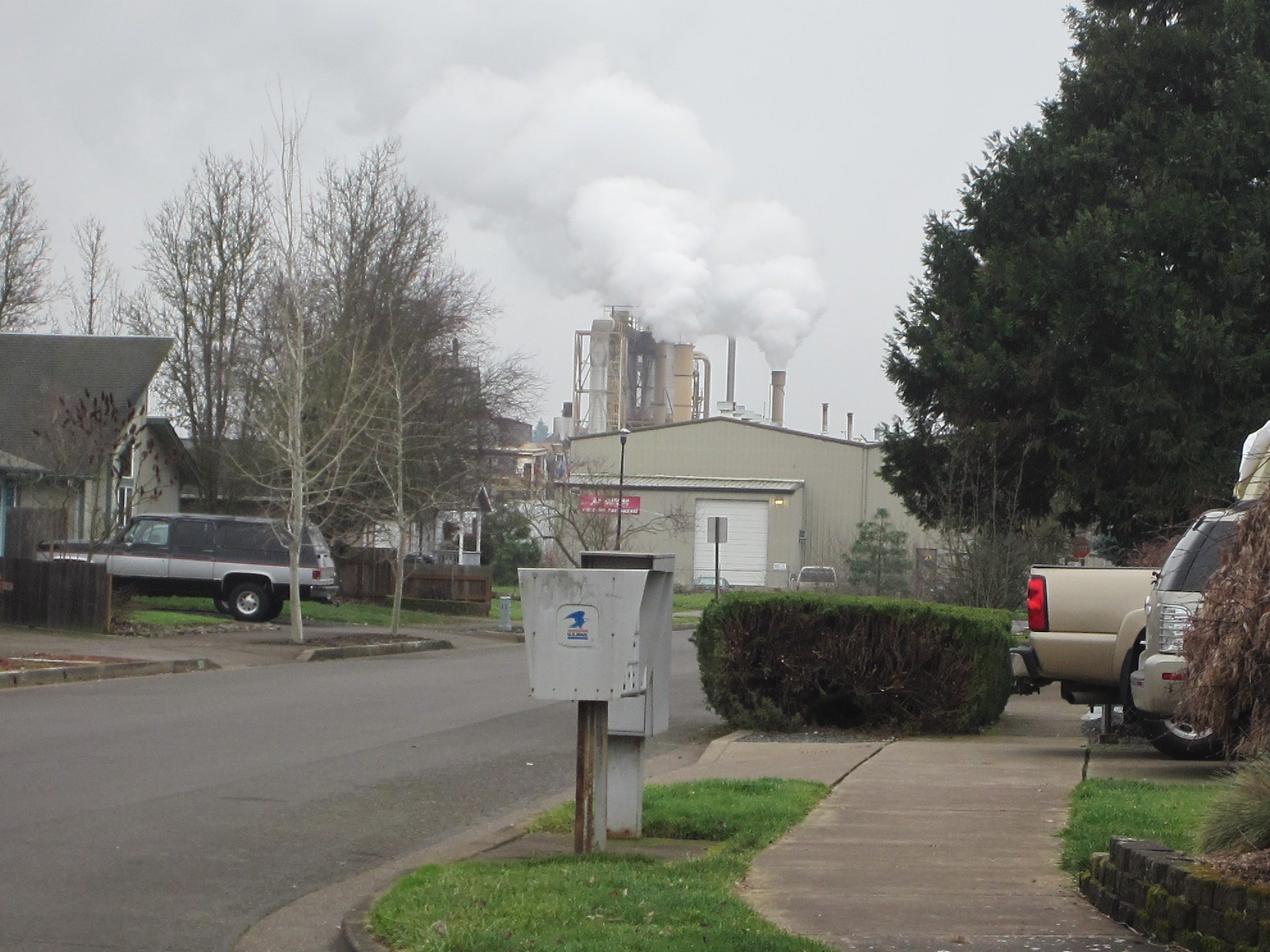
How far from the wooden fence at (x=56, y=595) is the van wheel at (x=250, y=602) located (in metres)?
5.26

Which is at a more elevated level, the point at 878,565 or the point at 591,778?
the point at 878,565

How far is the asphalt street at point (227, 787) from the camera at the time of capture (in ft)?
21.8

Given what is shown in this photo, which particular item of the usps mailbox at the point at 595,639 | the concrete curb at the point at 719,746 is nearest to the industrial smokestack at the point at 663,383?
the concrete curb at the point at 719,746

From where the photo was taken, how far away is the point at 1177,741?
35.9 ft

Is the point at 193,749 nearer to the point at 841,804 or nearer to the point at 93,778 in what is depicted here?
the point at 93,778

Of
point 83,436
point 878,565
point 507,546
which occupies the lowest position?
point 878,565

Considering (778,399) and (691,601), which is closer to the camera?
(691,601)

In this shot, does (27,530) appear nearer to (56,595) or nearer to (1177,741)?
(56,595)

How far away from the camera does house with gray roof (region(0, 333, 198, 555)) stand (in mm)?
25344

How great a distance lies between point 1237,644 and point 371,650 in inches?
835

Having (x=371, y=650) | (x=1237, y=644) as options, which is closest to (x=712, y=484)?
(x=371, y=650)

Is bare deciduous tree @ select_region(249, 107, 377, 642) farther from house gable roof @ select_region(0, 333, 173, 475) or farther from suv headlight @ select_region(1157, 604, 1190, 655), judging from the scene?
suv headlight @ select_region(1157, 604, 1190, 655)

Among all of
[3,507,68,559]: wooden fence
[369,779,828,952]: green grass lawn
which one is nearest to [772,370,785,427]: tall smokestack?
[3,507,68,559]: wooden fence

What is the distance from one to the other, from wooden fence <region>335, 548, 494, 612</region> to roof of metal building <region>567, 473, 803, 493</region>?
95.5ft
